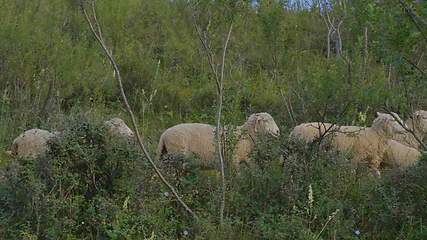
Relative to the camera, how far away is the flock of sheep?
22.1 feet

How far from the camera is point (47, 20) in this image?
998 centimetres

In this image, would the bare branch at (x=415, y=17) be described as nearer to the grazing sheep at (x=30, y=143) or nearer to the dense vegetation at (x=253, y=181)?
the dense vegetation at (x=253, y=181)

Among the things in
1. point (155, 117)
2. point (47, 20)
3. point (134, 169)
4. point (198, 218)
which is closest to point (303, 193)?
point (198, 218)

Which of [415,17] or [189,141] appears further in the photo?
[189,141]

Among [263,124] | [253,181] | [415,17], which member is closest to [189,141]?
[263,124]

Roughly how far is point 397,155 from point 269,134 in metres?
1.80

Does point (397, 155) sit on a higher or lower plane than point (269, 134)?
lower

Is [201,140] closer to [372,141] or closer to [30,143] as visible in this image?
[30,143]

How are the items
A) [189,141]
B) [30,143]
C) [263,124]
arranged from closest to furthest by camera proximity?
1. [30,143]
2. [189,141]
3. [263,124]

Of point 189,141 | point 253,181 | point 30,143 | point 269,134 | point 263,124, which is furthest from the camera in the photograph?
point 263,124

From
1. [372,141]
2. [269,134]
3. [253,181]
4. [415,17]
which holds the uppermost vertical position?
[415,17]

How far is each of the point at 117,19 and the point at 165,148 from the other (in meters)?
5.71

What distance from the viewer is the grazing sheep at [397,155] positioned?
738cm

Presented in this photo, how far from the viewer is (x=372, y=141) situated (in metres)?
7.43
